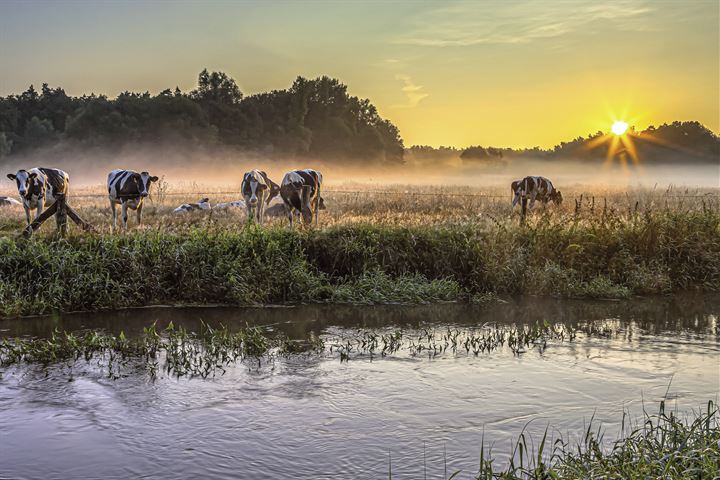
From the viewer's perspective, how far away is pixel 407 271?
12531mm

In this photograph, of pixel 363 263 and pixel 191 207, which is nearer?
pixel 363 263

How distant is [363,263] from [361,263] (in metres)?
0.03

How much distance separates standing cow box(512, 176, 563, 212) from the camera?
23.4 m

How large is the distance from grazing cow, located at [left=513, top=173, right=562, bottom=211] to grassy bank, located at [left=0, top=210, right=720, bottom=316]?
881 cm

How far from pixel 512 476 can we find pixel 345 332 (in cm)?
555

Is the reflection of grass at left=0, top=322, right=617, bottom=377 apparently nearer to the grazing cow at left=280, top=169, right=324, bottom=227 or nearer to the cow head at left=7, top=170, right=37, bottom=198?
the cow head at left=7, top=170, right=37, bottom=198

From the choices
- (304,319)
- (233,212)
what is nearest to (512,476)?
(304,319)

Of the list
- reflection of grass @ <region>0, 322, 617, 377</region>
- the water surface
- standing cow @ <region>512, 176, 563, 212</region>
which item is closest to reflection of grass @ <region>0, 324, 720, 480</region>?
reflection of grass @ <region>0, 322, 617, 377</region>

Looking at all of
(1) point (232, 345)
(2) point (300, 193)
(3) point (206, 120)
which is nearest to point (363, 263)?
(1) point (232, 345)

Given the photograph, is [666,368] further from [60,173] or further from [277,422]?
[60,173]

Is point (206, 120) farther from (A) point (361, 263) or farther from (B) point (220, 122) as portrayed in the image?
(A) point (361, 263)

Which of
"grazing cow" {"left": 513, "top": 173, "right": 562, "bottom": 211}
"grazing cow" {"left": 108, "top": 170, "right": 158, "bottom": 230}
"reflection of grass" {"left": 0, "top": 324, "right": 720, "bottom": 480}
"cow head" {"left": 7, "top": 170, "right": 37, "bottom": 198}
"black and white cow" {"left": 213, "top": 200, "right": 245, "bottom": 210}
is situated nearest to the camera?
"reflection of grass" {"left": 0, "top": 324, "right": 720, "bottom": 480}

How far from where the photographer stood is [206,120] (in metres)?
66.4

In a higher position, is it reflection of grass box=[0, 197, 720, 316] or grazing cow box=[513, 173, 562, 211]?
grazing cow box=[513, 173, 562, 211]
